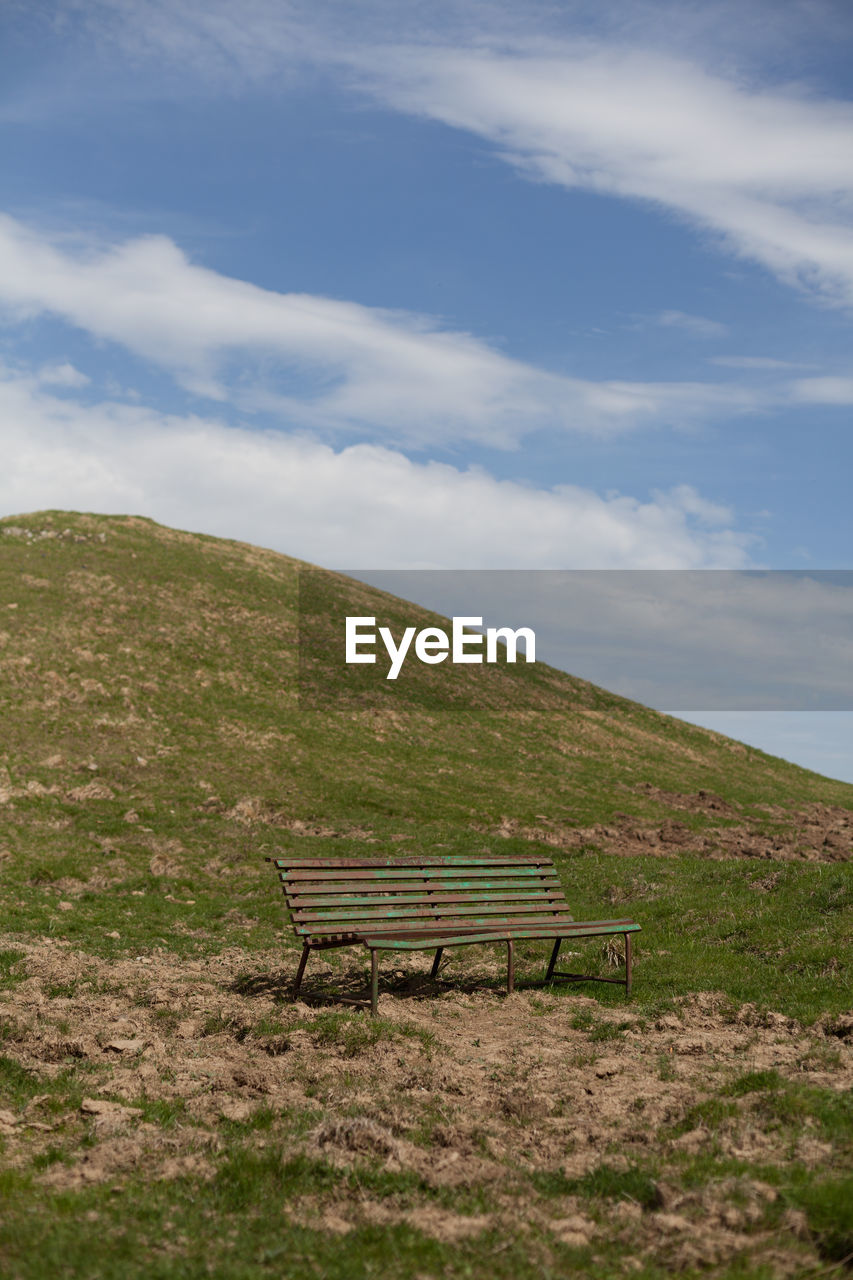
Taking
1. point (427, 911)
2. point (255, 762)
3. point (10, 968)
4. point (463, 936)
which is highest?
point (255, 762)

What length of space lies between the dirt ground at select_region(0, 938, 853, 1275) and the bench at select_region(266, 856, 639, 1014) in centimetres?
84

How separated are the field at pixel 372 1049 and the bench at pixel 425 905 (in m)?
0.82

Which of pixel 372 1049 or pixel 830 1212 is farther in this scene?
pixel 372 1049

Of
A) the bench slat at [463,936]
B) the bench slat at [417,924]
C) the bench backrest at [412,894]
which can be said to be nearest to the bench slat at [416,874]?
the bench backrest at [412,894]

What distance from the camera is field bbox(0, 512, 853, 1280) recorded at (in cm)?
558

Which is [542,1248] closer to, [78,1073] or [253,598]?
[78,1073]

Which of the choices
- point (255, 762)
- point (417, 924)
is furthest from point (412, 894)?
point (255, 762)

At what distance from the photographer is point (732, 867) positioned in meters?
19.0

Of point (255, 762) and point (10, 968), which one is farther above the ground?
point (255, 762)

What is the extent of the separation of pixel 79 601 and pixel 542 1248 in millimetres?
38749

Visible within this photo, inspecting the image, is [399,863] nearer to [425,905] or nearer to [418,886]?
[418,886]

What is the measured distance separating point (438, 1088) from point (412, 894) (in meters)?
4.51

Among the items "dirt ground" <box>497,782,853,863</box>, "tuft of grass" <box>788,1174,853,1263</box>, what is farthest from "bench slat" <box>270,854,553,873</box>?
"dirt ground" <box>497,782,853,863</box>

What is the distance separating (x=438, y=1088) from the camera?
8.42 metres
